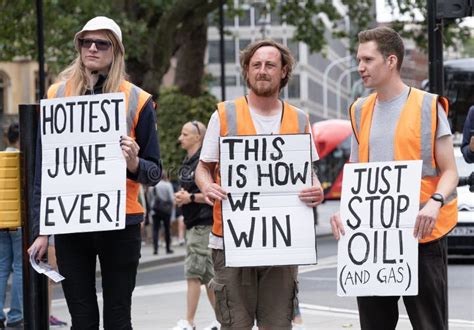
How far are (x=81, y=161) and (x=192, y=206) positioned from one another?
549cm

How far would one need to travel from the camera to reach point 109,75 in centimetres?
685

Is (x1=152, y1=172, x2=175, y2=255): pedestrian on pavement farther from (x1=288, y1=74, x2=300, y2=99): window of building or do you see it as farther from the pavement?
(x1=288, y1=74, x2=300, y2=99): window of building

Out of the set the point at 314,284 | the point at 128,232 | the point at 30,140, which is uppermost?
the point at 30,140

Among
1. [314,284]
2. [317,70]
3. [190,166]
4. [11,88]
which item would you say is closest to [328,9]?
[314,284]

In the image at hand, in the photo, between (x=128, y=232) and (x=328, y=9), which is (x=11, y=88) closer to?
(x=328, y=9)

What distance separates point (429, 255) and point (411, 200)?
274 millimetres

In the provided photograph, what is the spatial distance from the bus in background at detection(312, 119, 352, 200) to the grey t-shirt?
146ft

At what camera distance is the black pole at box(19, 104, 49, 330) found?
24.1ft

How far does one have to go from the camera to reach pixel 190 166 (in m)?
12.2

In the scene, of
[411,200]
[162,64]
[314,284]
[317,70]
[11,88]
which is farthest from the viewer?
[317,70]

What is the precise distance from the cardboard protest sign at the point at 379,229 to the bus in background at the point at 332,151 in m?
44.6

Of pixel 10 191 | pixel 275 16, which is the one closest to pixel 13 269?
pixel 10 191

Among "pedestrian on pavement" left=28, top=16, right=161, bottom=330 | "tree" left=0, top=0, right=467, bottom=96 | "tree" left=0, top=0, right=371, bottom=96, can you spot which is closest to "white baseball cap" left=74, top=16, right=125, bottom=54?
"pedestrian on pavement" left=28, top=16, right=161, bottom=330

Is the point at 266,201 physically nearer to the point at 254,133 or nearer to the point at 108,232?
the point at 254,133
